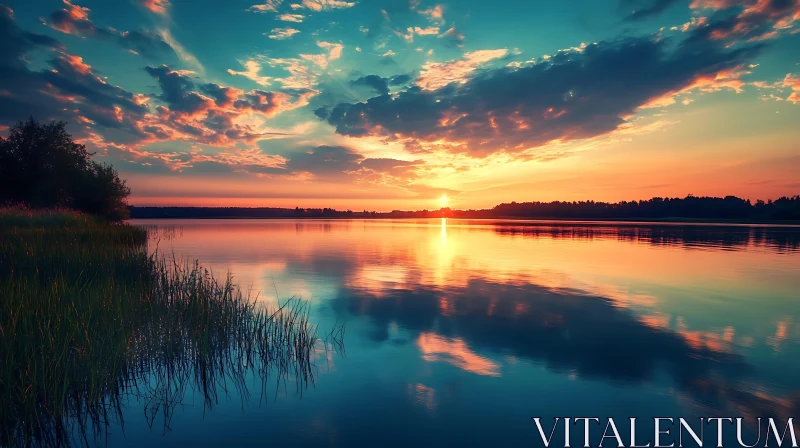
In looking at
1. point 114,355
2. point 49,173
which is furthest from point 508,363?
point 49,173

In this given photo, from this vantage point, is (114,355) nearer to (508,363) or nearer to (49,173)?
(508,363)

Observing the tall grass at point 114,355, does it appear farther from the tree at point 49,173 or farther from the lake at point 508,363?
the tree at point 49,173

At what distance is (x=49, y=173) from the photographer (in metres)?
53.6

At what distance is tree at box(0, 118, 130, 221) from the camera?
52.2m

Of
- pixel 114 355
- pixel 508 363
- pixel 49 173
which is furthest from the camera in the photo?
pixel 49 173

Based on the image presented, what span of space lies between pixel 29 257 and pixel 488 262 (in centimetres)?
2597

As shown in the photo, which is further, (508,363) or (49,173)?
(49,173)

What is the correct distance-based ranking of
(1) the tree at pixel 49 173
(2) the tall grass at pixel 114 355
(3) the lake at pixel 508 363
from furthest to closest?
(1) the tree at pixel 49 173 → (3) the lake at pixel 508 363 → (2) the tall grass at pixel 114 355

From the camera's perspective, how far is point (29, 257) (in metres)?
14.0

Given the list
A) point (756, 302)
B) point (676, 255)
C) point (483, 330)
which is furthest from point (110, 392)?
point (676, 255)

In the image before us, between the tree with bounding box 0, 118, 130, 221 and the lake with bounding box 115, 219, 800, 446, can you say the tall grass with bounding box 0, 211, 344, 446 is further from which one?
the tree with bounding box 0, 118, 130, 221

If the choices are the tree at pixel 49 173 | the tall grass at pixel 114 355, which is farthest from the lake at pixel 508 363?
the tree at pixel 49 173

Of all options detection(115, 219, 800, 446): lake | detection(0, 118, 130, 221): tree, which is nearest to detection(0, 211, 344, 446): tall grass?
detection(115, 219, 800, 446): lake

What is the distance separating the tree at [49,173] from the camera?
52219mm
